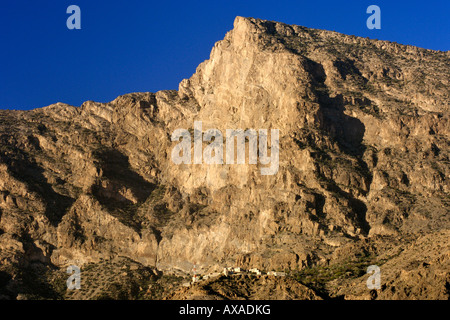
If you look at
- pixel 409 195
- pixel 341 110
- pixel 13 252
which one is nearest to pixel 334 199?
pixel 409 195

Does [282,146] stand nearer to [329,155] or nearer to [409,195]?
[329,155]

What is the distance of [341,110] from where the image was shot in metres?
196

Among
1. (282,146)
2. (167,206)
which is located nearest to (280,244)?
(282,146)

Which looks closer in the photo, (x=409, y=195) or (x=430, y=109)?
(x=409, y=195)

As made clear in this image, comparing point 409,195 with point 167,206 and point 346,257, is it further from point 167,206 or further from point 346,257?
point 167,206

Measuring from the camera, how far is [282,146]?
181375 mm

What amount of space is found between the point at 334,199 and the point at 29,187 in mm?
68710

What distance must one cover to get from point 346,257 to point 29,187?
78.0 metres
